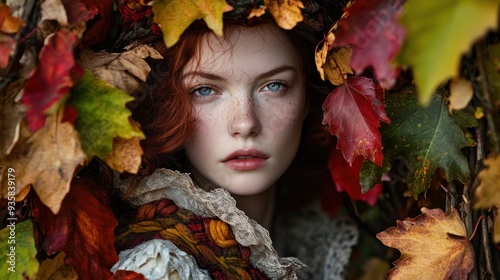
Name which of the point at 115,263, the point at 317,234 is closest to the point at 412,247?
the point at 115,263

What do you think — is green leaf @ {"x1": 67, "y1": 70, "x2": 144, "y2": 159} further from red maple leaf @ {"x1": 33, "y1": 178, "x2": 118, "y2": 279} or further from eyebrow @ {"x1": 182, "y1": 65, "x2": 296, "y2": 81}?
eyebrow @ {"x1": 182, "y1": 65, "x2": 296, "y2": 81}

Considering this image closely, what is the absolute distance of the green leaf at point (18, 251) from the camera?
1084mm

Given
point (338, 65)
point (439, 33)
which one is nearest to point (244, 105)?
point (338, 65)

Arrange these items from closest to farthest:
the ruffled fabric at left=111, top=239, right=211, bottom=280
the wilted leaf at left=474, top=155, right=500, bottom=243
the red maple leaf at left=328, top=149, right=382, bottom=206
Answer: the wilted leaf at left=474, top=155, right=500, bottom=243 < the ruffled fabric at left=111, top=239, right=211, bottom=280 < the red maple leaf at left=328, top=149, right=382, bottom=206

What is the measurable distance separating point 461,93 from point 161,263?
557mm

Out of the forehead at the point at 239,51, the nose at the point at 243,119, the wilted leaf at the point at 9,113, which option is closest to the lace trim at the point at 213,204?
the nose at the point at 243,119

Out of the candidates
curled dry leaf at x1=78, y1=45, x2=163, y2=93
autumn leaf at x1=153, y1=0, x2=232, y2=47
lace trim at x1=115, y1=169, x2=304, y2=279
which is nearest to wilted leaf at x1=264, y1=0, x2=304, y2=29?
autumn leaf at x1=153, y1=0, x2=232, y2=47

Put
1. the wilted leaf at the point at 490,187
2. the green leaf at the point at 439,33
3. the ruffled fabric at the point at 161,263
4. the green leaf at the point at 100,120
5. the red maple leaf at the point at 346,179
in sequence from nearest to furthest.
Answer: the green leaf at the point at 439,33 < the wilted leaf at the point at 490,187 < the green leaf at the point at 100,120 < the ruffled fabric at the point at 161,263 < the red maple leaf at the point at 346,179

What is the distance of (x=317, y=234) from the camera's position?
198 centimetres

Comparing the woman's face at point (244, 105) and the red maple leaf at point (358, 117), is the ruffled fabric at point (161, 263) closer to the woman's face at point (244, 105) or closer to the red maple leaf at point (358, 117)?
the woman's face at point (244, 105)

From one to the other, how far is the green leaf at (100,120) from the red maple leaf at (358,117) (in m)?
0.39

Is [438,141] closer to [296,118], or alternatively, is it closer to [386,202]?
[296,118]

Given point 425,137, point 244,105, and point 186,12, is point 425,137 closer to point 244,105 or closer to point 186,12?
point 244,105

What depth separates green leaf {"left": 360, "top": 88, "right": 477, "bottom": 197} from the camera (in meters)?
1.17
